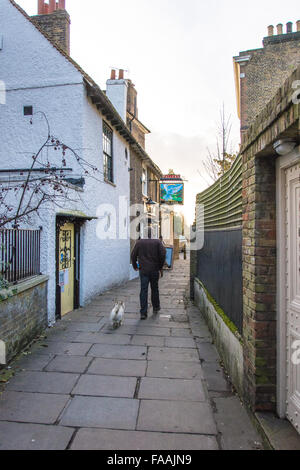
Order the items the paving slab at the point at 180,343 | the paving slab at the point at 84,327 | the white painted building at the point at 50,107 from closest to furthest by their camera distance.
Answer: the paving slab at the point at 180,343 → the paving slab at the point at 84,327 → the white painted building at the point at 50,107

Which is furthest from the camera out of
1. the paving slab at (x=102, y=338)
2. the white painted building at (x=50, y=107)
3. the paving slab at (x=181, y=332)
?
the white painted building at (x=50, y=107)

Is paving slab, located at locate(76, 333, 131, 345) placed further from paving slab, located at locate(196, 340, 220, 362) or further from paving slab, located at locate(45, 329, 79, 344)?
paving slab, located at locate(196, 340, 220, 362)

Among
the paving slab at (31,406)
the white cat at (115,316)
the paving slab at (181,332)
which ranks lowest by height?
the paving slab at (181,332)

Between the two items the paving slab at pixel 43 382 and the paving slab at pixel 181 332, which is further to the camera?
the paving slab at pixel 181 332

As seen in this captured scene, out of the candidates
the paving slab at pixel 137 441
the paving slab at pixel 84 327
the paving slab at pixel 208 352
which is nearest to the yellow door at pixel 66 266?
the paving slab at pixel 84 327

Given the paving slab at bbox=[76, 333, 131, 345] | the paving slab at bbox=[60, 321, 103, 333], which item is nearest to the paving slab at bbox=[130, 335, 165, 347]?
the paving slab at bbox=[76, 333, 131, 345]

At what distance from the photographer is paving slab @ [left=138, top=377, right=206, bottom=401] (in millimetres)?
3631

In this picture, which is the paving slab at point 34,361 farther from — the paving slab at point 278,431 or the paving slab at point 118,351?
the paving slab at point 278,431

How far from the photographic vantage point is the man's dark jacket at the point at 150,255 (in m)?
7.21

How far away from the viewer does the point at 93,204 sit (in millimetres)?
9289

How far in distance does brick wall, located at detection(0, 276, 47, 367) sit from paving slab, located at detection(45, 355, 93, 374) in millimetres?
640

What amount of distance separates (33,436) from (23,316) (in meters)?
2.59

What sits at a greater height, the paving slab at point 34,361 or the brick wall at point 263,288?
the brick wall at point 263,288

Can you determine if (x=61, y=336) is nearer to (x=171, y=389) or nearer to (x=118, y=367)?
(x=118, y=367)
